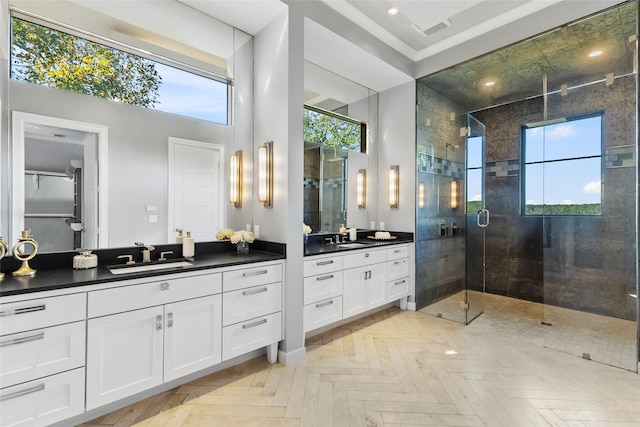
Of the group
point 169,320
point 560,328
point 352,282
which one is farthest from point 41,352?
point 560,328

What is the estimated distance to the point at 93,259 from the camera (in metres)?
2.04

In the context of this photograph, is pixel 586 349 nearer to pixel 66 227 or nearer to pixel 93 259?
pixel 93 259

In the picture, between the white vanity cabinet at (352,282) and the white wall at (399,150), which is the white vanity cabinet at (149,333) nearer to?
the white vanity cabinet at (352,282)

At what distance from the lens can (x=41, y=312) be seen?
1.51 meters

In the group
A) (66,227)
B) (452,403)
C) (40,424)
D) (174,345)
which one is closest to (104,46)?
(66,227)

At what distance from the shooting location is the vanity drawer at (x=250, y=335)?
7.27 feet

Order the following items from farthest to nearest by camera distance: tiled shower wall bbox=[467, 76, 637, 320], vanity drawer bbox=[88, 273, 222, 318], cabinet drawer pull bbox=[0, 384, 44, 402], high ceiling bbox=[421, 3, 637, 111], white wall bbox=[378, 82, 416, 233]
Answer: white wall bbox=[378, 82, 416, 233]
tiled shower wall bbox=[467, 76, 637, 320]
high ceiling bbox=[421, 3, 637, 111]
vanity drawer bbox=[88, 273, 222, 318]
cabinet drawer pull bbox=[0, 384, 44, 402]

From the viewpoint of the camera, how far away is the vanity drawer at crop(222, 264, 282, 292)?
2217mm

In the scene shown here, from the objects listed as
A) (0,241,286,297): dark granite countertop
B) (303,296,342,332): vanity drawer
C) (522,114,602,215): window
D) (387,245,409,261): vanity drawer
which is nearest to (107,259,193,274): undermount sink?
(0,241,286,297): dark granite countertop

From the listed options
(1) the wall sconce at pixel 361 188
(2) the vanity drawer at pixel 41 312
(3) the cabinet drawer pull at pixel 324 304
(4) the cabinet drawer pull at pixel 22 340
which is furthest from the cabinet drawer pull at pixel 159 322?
(1) the wall sconce at pixel 361 188

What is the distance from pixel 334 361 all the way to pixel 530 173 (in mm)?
3675

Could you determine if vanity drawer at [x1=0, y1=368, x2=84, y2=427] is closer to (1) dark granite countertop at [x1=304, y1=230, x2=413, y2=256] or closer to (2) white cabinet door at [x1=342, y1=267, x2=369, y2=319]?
(1) dark granite countertop at [x1=304, y1=230, x2=413, y2=256]

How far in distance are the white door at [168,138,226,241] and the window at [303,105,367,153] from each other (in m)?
1.17

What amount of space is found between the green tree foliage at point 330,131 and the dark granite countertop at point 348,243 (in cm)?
117
